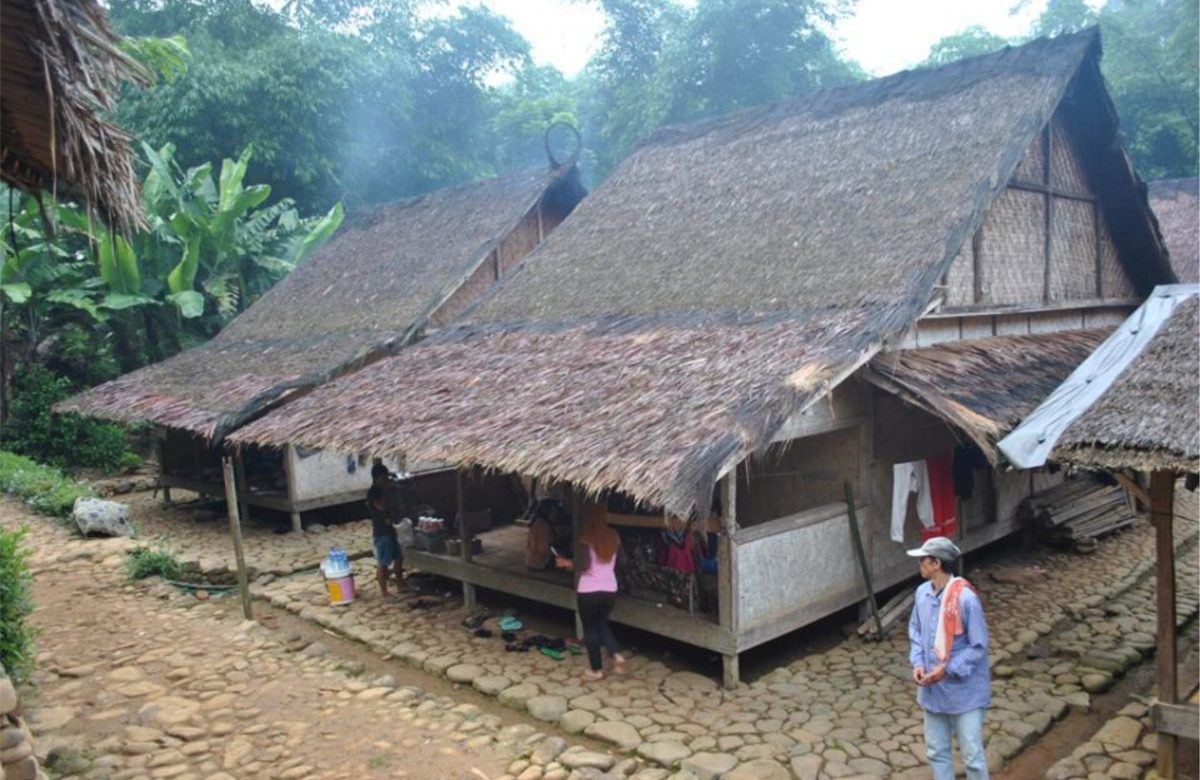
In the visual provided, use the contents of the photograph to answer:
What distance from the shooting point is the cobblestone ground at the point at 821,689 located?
17.8 ft

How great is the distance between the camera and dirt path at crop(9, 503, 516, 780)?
5562 mm

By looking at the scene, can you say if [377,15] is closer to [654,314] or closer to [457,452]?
[654,314]

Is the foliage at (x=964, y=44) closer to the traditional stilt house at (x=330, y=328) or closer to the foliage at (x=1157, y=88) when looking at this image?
the foliage at (x=1157, y=88)

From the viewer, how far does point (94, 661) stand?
7395mm

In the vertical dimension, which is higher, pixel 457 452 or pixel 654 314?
pixel 654 314

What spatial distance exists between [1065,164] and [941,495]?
14.3 ft

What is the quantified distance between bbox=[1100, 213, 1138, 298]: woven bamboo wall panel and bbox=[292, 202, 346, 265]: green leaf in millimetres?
13768

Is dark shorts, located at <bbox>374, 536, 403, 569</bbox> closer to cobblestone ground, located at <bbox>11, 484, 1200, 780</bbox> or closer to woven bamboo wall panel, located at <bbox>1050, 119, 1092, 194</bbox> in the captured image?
cobblestone ground, located at <bbox>11, 484, 1200, 780</bbox>

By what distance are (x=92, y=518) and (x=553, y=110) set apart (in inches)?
762

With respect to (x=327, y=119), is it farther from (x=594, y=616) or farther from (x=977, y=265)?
(x=594, y=616)

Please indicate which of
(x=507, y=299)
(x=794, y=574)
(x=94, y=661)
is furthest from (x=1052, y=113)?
(x=94, y=661)

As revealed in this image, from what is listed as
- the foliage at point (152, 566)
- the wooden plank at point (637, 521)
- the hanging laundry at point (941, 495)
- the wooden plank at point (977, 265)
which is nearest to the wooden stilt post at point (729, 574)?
the wooden plank at point (637, 521)

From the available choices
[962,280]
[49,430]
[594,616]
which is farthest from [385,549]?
[49,430]

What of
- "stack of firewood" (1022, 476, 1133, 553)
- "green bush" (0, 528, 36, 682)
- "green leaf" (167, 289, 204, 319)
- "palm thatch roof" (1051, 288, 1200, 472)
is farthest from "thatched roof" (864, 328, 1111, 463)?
"green leaf" (167, 289, 204, 319)
